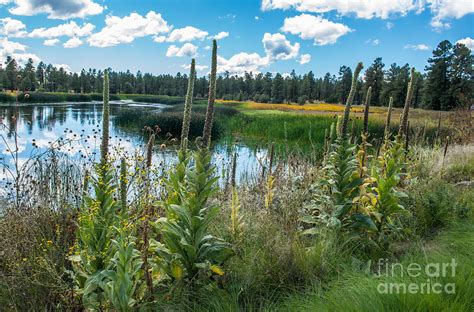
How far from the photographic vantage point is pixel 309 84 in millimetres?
106938

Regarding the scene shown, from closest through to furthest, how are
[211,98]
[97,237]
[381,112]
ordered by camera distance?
1. [97,237]
2. [211,98]
3. [381,112]

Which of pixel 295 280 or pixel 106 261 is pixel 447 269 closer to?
pixel 295 280

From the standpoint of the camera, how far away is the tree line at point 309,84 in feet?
182

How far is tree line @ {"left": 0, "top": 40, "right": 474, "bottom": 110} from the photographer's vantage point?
55469mm

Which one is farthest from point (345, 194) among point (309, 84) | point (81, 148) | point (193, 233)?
point (309, 84)

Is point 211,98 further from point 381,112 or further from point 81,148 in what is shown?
point 381,112

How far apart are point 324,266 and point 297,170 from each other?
224 inches

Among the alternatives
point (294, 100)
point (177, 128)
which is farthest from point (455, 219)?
point (294, 100)

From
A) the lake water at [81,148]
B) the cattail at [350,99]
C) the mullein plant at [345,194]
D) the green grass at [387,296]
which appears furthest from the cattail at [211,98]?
the cattail at [350,99]

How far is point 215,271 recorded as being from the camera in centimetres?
358

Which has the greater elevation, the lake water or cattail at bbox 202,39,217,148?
cattail at bbox 202,39,217,148

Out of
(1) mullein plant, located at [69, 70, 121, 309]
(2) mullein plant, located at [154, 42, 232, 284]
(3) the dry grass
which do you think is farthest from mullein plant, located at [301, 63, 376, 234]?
(3) the dry grass

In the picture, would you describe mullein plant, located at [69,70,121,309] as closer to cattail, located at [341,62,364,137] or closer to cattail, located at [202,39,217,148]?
cattail, located at [202,39,217,148]

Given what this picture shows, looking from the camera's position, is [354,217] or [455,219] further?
[455,219]
